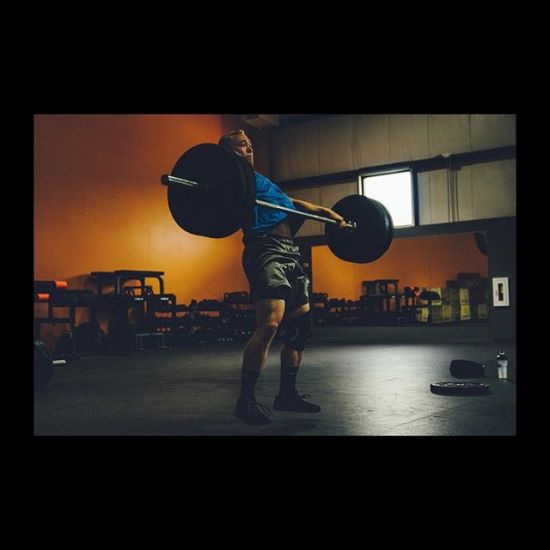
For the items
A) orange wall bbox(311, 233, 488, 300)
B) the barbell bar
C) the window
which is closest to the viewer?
the barbell bar

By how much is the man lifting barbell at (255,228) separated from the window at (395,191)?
17.5 ft

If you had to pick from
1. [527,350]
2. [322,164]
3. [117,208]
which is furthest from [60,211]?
[527,350]

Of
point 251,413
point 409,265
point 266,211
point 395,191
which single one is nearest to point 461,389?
point 251,413

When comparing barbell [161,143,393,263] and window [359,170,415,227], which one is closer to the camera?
barbell [161,143,393,263]

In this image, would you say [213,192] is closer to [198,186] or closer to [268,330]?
[198,186]

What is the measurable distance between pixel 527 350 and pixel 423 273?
1177 cm

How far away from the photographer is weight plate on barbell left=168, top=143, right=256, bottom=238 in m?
2.18

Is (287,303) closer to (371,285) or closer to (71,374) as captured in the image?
(71,374)

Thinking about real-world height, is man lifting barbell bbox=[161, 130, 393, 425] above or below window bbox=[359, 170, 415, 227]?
below

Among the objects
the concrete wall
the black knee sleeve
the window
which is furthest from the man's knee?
the window

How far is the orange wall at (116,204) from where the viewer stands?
21.4ft

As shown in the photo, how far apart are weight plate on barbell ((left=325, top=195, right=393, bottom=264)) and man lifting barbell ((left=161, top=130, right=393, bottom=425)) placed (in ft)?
0.91

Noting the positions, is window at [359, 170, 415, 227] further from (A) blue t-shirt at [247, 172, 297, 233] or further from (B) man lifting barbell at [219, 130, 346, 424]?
(A) blue t-shirt at [247, 172, 297, 233]

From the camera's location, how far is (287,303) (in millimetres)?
2428
